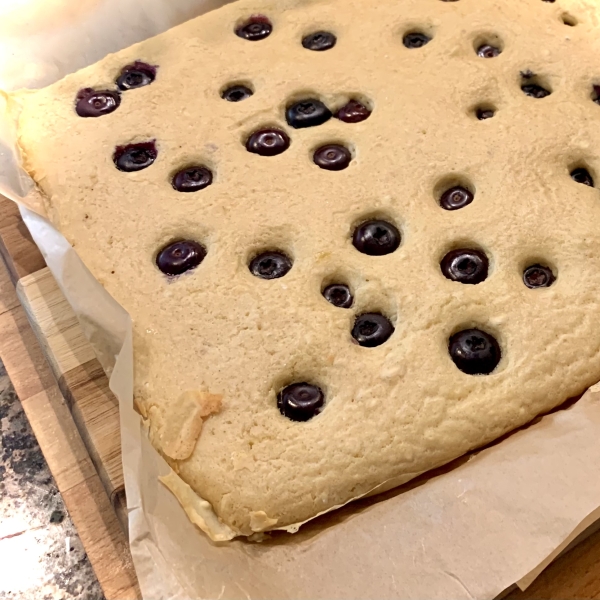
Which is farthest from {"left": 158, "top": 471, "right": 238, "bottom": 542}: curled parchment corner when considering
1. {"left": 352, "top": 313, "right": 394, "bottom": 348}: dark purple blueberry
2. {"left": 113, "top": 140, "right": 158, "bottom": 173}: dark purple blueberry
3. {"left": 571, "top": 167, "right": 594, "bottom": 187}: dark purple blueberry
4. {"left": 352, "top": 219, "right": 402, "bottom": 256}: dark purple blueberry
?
{"left": 571, "top": 167, "right": 594, "bottom": 187}: dark purple blueberry

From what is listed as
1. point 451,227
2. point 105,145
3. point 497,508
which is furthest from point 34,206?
point 497,508

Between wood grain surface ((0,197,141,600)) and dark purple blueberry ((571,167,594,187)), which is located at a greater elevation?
dark purple blueberry ((571,167,594,187))

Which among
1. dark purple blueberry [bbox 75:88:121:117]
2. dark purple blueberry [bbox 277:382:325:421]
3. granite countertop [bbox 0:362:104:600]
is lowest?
granite countertop [bbox 0:362:104:600]

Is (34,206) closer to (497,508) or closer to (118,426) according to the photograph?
(118,426)

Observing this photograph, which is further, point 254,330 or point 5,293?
point 5,293

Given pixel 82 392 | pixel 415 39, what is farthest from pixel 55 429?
pixel 415 39

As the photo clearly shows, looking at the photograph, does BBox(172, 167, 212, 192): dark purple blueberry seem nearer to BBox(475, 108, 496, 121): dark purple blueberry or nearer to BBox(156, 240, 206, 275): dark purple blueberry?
BBox(156, 240, 206, 275): dark purple blueberry
